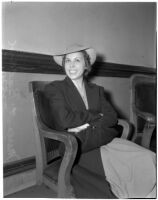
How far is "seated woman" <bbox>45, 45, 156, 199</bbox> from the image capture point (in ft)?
3.82

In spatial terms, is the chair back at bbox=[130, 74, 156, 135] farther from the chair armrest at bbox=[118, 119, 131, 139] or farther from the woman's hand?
the woman's hand

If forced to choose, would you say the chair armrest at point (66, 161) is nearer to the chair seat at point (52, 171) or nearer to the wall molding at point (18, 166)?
the chair seat at point (52, 171)

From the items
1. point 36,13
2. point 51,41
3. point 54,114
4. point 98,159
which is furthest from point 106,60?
point 98,159

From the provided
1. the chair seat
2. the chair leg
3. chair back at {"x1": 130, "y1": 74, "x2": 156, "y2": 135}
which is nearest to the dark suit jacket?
the chair seat

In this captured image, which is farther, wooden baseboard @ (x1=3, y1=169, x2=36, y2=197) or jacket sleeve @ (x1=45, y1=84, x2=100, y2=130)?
wooden baseboard @ (x1=3, y1=169, x2=36, y2=197)

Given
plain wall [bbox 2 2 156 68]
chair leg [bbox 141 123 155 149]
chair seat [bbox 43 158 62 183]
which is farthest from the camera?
chair leg [bbox 141 123 155 149]

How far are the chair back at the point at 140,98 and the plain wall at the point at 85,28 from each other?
330 mm

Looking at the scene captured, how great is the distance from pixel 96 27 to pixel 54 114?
109cm

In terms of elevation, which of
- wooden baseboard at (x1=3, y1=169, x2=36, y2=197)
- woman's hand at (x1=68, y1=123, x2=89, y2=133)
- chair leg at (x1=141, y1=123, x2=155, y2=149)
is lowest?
wooden baseboard at (x1=3, y1=169, x2=36, y2=197)

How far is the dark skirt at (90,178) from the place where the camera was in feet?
3.78

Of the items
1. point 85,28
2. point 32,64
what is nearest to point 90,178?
point 32,64

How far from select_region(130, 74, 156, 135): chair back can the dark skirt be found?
879 mm

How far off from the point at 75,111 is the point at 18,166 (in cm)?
64

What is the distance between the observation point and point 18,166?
164 centimetres
